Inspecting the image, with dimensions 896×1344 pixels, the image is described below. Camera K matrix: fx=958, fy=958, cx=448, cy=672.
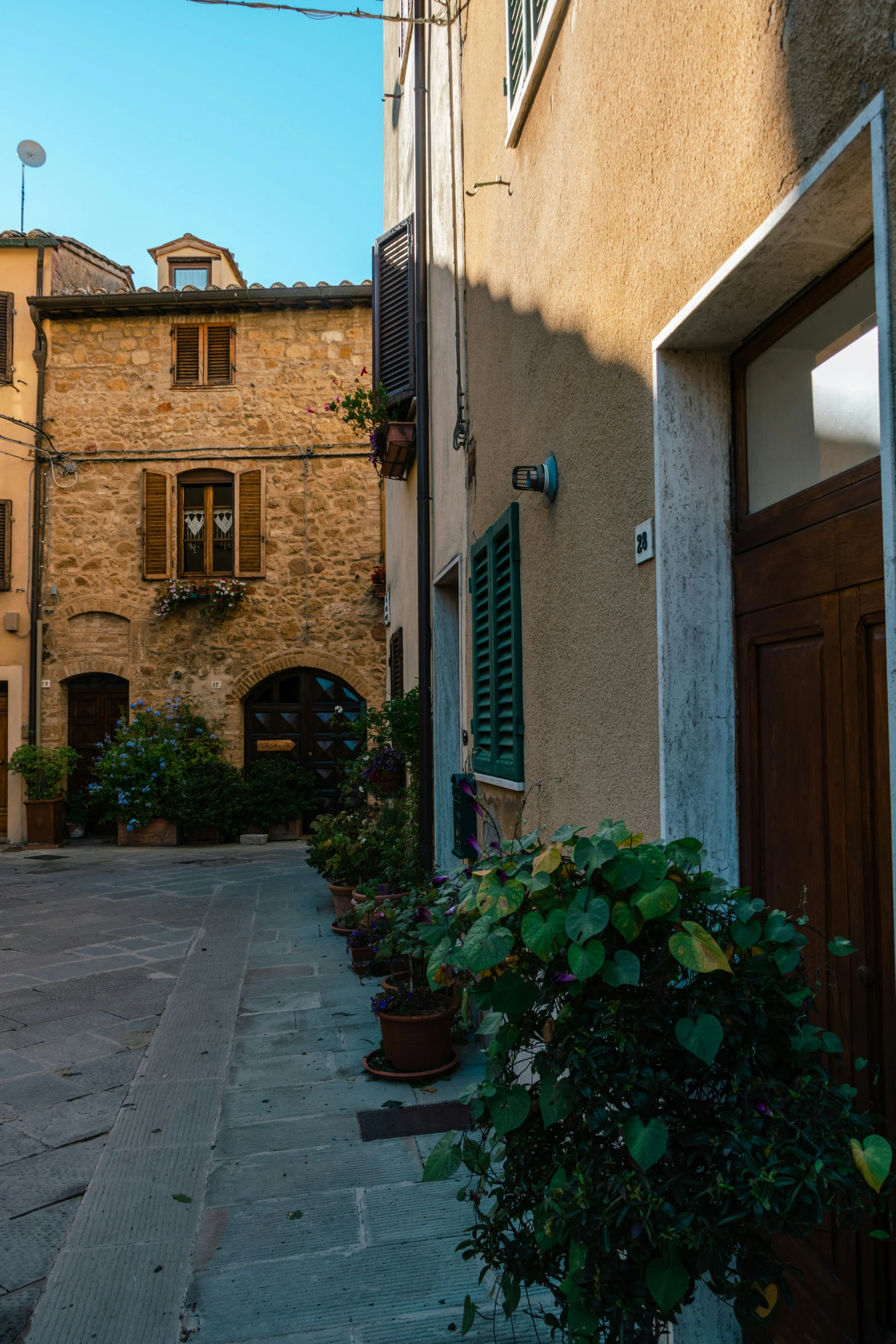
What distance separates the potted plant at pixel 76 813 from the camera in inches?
520

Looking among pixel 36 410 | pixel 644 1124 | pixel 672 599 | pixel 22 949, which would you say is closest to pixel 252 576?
pixel 36 410

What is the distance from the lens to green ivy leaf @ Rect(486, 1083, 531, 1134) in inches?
59.8

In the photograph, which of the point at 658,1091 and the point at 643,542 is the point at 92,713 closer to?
the point at 643,542

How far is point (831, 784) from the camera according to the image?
1.73m

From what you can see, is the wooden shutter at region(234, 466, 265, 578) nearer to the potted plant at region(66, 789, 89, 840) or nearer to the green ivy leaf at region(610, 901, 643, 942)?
the potted plant at region(66, 789, 89, 840)

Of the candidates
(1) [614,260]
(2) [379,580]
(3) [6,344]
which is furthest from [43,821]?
(1) [614,260]

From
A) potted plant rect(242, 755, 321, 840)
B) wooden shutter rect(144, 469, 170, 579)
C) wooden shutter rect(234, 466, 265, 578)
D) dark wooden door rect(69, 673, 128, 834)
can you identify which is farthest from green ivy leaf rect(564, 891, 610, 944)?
dark wooden door rect(69, 673, 128, 834)

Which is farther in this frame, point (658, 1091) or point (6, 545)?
point (6, 545)

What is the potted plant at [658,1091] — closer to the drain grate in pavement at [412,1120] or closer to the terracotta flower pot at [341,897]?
the drain grate in pavement at [412,1120]

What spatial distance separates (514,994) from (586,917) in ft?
0.70

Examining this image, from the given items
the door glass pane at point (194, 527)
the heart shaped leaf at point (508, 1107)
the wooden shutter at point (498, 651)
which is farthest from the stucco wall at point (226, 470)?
the heart shaped leaf at point (508, 1107)

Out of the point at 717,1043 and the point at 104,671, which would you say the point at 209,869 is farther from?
the point at 717,1043

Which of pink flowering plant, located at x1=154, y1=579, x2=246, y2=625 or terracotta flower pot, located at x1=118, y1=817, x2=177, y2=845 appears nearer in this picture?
terracotta flower pot, located at x1=118, y1=817, x2=177, y2=845

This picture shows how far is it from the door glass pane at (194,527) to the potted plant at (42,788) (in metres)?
3.14
